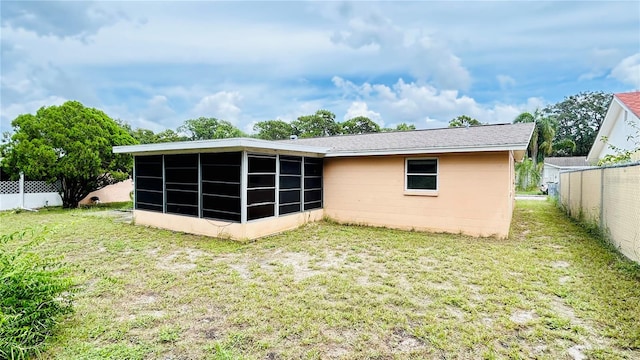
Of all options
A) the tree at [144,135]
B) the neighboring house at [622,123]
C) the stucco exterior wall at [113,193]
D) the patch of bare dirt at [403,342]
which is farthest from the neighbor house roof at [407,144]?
the tree at [144,135]

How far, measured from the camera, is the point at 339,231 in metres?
8.58

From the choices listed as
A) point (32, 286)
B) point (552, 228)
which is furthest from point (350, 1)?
point (32, 286)

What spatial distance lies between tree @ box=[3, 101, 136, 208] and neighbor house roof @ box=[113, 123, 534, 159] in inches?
175

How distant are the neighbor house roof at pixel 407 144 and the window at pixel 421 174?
49 centimetres

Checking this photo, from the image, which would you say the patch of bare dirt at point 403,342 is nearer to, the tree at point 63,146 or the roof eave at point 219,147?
the roof eave at point 219,147

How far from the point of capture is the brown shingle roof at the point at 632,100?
10.7 metres

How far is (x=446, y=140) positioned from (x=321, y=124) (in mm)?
31939

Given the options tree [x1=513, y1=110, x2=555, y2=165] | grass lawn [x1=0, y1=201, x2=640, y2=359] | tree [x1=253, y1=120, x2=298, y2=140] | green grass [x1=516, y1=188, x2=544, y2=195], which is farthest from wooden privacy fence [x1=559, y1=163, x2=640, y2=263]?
tree [x1=253, y1=120, x2=298, y2=140]

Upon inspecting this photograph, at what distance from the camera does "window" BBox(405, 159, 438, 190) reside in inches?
336

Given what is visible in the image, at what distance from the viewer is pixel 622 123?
13.1m

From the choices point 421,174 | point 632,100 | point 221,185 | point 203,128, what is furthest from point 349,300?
point 203,128

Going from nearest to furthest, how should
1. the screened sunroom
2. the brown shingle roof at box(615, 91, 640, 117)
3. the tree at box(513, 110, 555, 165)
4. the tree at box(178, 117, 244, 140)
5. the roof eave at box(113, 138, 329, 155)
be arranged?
the roof eave at box(113, 138, 329, 155)
the screened sunroom
the brown shingle roof at box(615, 91, 640, 117)
the tree at box(513, 110, 555, 165)
the tree at box(178, 117, 244, 140)

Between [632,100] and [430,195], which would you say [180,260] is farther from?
[632,100]

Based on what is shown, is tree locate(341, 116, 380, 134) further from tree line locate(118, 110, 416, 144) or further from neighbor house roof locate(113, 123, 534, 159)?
neighbor house roof locate(113, 123, 534, 159)
